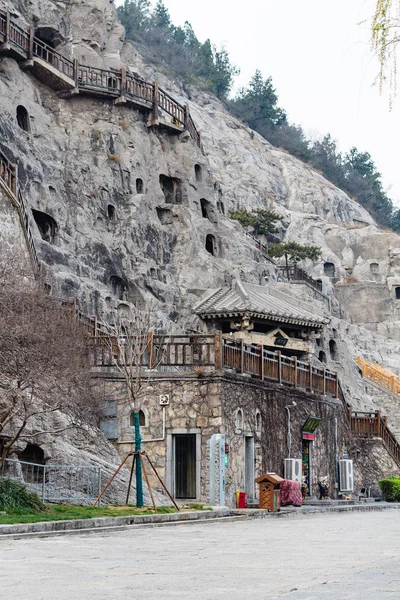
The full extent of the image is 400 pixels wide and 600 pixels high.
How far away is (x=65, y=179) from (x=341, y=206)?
196ft

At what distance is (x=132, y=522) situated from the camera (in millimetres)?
20047

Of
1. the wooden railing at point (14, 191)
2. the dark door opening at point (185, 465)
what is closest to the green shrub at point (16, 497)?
the dark door opening at point (185, 465)

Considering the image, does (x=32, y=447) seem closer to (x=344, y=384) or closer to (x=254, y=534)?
(x=254, y=534)

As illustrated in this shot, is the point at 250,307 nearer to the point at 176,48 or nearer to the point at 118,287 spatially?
the point at 118,287

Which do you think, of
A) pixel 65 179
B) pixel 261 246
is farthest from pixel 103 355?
pixel 261 246

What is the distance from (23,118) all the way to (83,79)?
5.96 meters

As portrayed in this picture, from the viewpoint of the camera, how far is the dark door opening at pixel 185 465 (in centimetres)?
2822

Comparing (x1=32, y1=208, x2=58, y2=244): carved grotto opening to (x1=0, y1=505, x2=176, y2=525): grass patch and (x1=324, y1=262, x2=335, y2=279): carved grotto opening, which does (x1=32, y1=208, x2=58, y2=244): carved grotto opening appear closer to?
(x1=0, y1=505, x2=176, y2=525): grass patch

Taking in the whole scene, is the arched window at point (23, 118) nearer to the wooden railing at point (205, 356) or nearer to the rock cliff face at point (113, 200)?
the rock cliff face at point (113, 200)

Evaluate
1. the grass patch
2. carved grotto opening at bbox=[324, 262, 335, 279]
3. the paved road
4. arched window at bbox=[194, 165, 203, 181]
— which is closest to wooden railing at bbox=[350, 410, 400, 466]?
arched window at bbox=[194, 165, 203, 181]

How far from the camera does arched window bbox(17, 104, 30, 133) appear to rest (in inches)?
1885

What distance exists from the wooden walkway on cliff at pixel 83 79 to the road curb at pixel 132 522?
2963 centimetres

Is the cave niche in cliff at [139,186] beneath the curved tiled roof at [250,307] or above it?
above

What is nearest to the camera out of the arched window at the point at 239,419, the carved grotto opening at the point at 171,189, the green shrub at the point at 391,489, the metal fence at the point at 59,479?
the metal fence at the point at 59,479
